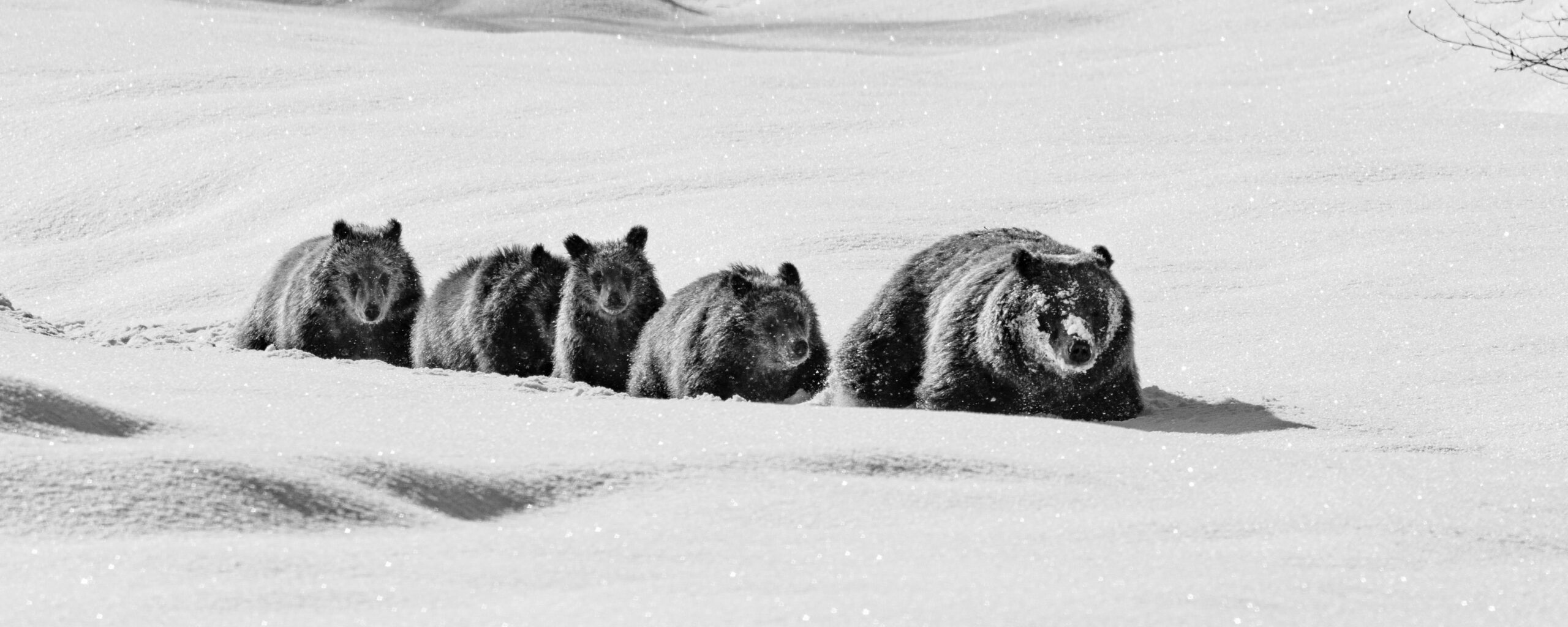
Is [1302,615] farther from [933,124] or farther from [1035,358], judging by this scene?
[933,124]

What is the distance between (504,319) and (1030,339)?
3.19m

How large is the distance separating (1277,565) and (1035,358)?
9.79ft

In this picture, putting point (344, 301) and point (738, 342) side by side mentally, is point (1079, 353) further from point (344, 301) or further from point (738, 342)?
point (344, 301)

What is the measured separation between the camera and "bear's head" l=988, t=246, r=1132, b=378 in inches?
258

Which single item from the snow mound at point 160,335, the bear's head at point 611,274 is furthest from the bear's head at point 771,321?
the snow mound at point 160,335

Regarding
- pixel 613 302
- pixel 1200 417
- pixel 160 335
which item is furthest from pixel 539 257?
pixel 1200 417

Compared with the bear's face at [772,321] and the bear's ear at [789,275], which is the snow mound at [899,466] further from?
the bear's ear at [789,275]

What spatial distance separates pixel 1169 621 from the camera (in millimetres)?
3299

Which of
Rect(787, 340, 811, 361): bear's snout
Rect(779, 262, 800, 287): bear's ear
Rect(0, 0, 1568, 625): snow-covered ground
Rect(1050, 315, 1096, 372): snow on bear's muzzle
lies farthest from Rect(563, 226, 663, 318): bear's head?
Rect(1050, 315, 1096, 372): snow on bear's muzzle

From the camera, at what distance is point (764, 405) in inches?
240

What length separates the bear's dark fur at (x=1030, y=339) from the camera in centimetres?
658

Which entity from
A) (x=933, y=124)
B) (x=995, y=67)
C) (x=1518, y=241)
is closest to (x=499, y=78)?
A: (x=933, y=124)

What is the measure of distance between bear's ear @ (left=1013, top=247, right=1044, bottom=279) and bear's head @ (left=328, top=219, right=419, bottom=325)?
3.89 m

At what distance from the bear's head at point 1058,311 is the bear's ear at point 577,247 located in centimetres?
246
